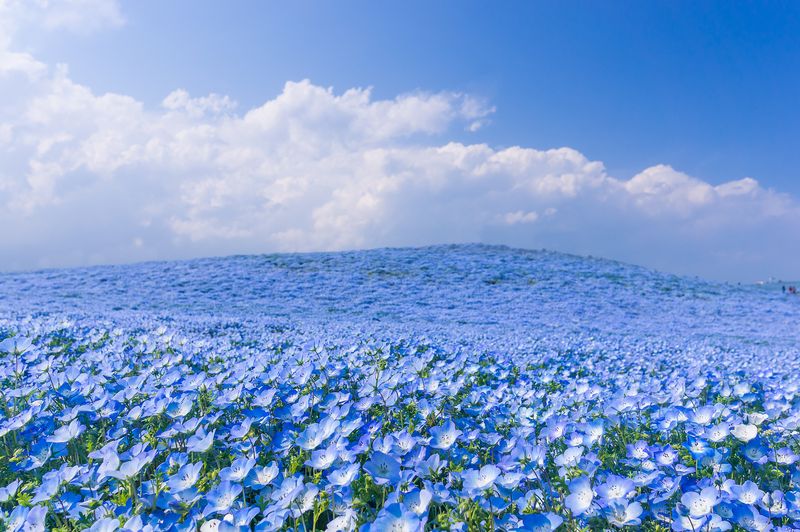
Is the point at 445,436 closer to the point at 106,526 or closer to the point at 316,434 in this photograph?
the point at 316,434


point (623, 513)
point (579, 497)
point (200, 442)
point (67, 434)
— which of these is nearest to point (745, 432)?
point (623, 513)

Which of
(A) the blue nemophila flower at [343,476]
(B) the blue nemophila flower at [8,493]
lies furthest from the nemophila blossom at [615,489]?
(B) the blue nemophila flower at [8,493]

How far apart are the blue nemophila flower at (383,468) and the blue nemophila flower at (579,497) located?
0.68m

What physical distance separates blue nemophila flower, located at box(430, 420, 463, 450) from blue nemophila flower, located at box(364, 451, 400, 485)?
41cm

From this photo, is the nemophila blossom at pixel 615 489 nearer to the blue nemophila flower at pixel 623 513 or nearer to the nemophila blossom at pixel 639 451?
the blue nemophila flower at pixel 623 513

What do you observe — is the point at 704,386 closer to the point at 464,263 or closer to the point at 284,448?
the point at 284,448

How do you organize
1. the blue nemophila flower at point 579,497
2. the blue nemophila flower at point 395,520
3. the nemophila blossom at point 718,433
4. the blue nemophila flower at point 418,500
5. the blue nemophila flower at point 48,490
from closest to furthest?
the blue nemophila flower at point 395,520
the blue nemophila flower at point 418,500
the blue nemophila flower at point 579,497
the blue nemophila flower at point 48,490
the nemophila blossom at point 718,433

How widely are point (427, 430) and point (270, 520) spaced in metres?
1.39

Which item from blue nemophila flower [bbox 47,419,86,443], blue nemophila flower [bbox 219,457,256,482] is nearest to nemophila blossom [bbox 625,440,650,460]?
blue nemophila flower [bbox 219,457,256,482]

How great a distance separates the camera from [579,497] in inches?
83.9

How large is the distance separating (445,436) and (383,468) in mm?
522

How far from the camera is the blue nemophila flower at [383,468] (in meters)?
2.18

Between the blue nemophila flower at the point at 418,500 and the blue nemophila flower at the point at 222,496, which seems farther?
the blue nemophila flower at the point at 222,496

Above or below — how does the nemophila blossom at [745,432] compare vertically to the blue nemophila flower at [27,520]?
above
